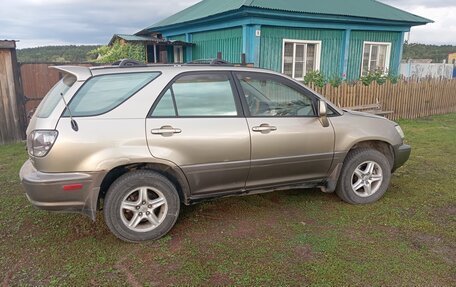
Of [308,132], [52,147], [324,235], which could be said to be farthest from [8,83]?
[324,235]

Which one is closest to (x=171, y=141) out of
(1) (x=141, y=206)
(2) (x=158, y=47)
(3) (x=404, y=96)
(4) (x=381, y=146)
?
(1) (x=141, y=206)

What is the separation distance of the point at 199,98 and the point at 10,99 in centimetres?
593

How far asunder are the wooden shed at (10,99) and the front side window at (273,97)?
5.88m

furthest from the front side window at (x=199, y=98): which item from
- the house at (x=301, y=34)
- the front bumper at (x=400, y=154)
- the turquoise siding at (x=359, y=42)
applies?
the turquoise siding at (x=359, y=42)

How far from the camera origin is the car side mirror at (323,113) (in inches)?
147

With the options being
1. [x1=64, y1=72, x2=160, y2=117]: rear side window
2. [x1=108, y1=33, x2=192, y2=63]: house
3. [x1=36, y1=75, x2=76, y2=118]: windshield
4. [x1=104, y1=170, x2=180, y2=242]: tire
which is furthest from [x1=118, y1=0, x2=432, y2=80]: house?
[x1=104, y1=170, x2=180, y2=242]: tire

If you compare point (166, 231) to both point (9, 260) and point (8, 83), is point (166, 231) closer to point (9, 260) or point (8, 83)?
point (9, 260)

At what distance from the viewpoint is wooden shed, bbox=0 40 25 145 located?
717cm

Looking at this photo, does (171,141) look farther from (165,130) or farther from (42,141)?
(42,141)

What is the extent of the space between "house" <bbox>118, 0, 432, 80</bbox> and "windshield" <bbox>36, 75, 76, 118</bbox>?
27.5 ft

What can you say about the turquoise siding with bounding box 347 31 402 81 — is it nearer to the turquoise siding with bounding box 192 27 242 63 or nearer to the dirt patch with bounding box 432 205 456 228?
the turquoise siding with bounding box 192 27 242 63

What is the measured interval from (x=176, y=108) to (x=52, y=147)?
3.68ft

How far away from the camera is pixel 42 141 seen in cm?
292

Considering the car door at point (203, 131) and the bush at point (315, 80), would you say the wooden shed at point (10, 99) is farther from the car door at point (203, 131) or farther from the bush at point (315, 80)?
the bush at point (315, 80)
